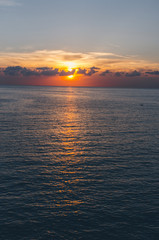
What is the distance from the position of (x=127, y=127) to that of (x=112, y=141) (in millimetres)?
22592

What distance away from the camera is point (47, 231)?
82.6 feet

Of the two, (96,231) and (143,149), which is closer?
(96,231)

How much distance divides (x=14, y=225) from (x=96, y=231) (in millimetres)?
9641

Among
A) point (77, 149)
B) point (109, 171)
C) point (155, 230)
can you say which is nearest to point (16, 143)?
point (77, 149)

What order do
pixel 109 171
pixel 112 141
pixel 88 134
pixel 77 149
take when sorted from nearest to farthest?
pixel 109 171, pixel 77 149, pixel 112 141, pixel 88 134

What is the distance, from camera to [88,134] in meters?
69.8

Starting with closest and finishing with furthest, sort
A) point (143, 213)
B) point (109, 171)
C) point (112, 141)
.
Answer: point (143, 213), point (109, 171), point (112, 141)

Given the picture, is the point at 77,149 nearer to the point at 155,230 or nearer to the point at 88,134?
the point at 88,134

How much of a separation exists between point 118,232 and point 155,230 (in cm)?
436

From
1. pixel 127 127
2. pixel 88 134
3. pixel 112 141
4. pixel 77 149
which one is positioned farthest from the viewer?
pixel 127 127

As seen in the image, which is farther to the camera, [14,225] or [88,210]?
[88,210]

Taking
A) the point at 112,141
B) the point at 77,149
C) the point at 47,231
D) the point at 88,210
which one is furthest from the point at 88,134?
the point at 47,231

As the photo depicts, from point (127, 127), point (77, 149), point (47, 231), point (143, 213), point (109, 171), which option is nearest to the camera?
point (47, 231)

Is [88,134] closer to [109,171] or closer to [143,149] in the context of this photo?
[143,149]
